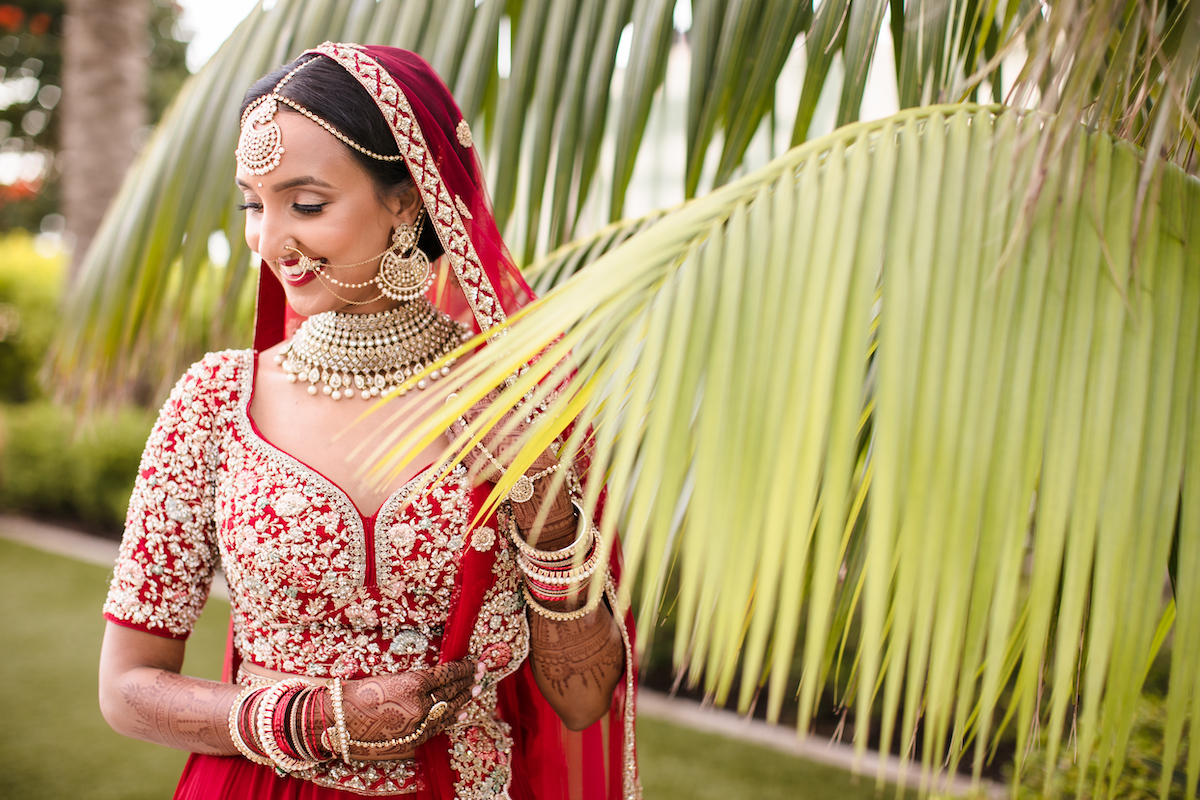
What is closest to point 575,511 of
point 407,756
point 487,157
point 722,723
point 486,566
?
point 486,566

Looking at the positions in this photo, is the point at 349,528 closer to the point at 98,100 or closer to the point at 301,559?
the point at 301,559

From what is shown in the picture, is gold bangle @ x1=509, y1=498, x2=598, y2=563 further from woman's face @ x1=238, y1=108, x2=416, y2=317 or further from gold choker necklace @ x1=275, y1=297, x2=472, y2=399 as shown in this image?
woman's face @ x1=238, y1=108, x2=416, y2=317

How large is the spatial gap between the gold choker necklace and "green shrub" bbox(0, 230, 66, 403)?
6962mm

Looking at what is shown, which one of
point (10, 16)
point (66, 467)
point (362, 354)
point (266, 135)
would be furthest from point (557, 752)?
point (10, 16)

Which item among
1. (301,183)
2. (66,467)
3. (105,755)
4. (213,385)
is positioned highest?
(301,183)

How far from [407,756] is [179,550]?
1.27ft

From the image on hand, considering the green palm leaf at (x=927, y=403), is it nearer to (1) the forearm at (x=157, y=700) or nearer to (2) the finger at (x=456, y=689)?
(2) the finger at (x=456, y=689)

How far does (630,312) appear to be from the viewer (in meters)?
0.53

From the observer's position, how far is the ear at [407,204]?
3.27 feet

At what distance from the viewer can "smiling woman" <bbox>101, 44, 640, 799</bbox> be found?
938mm

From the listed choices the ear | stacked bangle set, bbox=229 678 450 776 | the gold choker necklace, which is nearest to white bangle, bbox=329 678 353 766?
stacked bangle set, bbox=229 678 450 776

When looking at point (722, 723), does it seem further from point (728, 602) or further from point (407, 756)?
point (728, 602)

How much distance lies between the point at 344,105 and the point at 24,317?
24.2 feet

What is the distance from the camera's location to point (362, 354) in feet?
3.42
